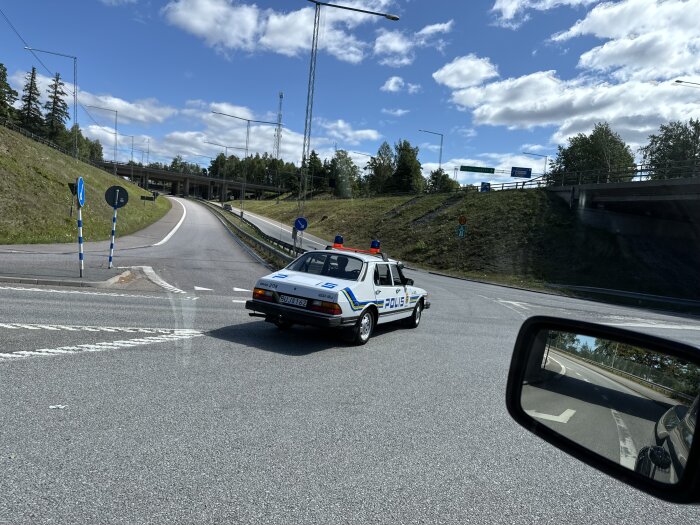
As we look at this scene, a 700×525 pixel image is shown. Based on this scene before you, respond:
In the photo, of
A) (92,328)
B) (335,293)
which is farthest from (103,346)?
(335,293)

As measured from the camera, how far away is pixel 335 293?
8.23 meters

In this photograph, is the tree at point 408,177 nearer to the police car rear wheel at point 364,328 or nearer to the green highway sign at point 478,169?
the green highway sign at point 478,169

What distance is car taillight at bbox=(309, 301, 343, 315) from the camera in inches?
322

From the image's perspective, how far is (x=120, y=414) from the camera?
A: 458cm

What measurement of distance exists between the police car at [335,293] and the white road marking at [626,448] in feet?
20.9

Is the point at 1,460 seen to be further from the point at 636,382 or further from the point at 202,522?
the point at 636,382

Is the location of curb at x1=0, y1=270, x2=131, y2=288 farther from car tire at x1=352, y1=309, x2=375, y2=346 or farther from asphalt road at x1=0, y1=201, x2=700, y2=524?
car tire at x1=352, y1=309, x2=375, y2=346

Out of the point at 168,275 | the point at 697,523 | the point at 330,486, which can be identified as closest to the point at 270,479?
the point at 330,486

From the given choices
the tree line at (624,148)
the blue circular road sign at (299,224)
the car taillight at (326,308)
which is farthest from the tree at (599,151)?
the car taillight at (326,308)

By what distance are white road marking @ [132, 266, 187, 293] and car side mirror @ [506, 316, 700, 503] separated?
13.4 metres

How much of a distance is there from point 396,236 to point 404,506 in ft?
154

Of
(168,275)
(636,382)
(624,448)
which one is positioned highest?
(636,382)

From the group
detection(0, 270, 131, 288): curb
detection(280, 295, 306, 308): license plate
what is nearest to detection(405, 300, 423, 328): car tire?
detection(280, 295, 306, 308): license plate

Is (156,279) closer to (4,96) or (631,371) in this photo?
(631,371)
